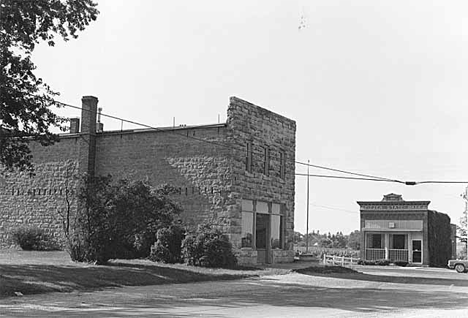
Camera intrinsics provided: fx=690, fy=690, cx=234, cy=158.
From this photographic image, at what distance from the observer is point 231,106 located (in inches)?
1303

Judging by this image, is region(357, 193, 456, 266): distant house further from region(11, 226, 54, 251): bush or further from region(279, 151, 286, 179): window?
region(11, 226, 54, 251): bush

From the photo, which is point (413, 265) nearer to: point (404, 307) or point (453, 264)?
point (453, 264)

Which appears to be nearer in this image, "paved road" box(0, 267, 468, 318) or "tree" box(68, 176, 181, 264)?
"paved road" box(0, 267, 468, 318)

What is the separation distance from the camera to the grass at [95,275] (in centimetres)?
2015

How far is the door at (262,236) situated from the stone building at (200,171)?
0.05m

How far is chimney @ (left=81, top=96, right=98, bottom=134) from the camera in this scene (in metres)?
36.6

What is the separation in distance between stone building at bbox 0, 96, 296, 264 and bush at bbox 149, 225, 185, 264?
195 cm

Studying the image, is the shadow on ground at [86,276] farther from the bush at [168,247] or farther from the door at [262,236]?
the door at [262,236]

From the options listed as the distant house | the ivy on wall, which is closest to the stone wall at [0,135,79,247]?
the distant house

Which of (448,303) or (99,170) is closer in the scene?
(448,303)

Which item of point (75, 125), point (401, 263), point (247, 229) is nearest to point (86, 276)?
point (247, 229)

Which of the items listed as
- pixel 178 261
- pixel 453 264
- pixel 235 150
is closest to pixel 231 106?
pixel 235 150

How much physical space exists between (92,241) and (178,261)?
510 cm

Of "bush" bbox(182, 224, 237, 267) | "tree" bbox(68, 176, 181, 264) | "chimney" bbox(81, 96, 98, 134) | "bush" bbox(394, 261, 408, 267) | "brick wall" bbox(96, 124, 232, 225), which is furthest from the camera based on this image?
"bush" bbox(394, 261, 408, 267)
